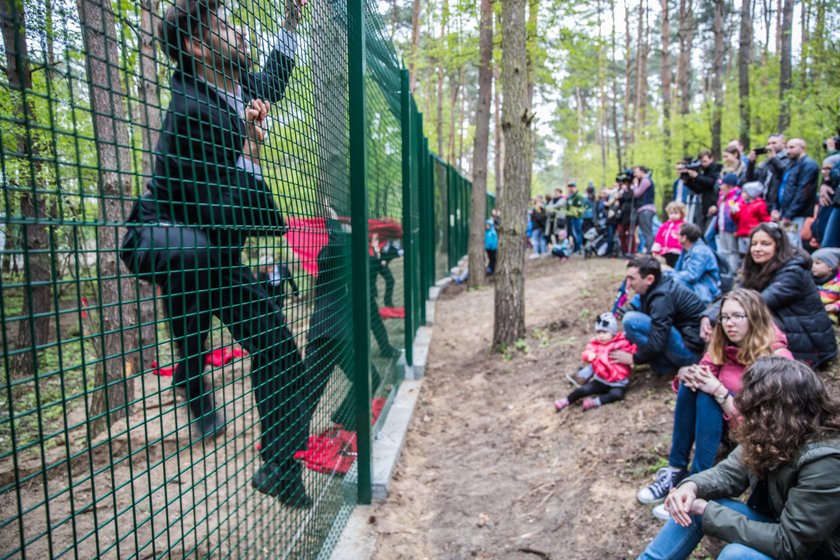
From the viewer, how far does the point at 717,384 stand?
292 centimetres

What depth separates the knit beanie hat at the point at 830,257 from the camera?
4547mm

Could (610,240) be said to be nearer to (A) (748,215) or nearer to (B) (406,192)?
(A) (748,215)

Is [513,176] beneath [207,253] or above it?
above

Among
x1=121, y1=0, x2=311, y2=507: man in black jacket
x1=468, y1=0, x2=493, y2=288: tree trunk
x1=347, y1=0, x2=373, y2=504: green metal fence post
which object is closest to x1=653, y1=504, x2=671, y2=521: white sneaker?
x1=347, y1=0, x2=373, y2=504: green metal fence post

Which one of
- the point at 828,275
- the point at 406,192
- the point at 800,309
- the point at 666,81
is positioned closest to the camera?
the point at 800,309

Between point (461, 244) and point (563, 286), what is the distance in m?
6.85

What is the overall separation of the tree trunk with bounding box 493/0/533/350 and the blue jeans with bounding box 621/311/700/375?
1982 mm

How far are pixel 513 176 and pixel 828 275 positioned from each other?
9.54ft

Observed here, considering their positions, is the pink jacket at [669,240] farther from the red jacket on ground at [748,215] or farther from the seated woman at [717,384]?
the seated woman at [717,384]

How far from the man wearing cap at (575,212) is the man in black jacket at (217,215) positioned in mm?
11862

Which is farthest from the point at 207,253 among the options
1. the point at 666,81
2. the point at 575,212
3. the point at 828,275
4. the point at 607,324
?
the point at 666,81

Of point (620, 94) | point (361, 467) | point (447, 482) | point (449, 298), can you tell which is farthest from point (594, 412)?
point (620, 94)

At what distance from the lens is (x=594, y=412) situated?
4.30 m

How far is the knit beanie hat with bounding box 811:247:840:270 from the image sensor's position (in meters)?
4.55
